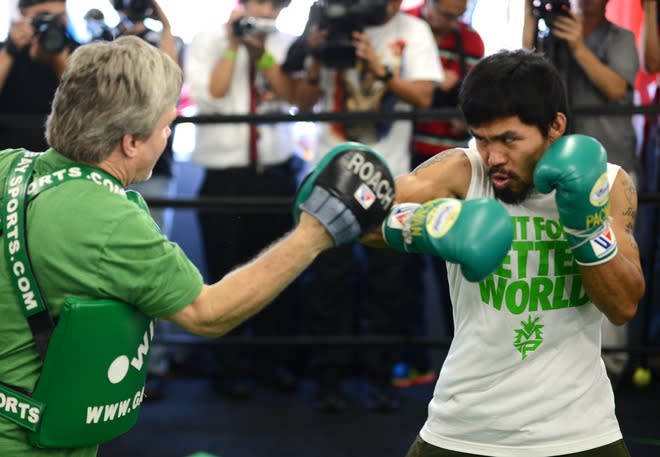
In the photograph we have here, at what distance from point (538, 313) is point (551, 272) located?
0.08m

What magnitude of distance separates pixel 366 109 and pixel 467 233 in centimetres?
192

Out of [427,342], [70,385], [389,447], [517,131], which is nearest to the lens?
[70,385]

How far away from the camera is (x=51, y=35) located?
3.46 metres

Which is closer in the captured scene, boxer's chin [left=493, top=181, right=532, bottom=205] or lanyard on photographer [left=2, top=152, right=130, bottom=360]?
lanyard on photographer [left=2, top=152, right=130, bottom=360]

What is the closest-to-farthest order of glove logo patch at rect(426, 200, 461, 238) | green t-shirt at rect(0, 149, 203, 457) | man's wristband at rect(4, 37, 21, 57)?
green t-shirt at rect(0, 149, 203, 457), glove logo patch at rect(426, 200, 461, 238), man's wristband at rect(4, 37, 21, 57)

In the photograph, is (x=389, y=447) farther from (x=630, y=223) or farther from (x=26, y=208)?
(x=26, y=208)

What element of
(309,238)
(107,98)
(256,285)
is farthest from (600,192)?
(107,98)

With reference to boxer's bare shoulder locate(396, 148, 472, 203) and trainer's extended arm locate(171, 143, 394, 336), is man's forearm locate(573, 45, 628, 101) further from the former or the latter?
trainer's extended arm locate(171, 143, 394, 336)

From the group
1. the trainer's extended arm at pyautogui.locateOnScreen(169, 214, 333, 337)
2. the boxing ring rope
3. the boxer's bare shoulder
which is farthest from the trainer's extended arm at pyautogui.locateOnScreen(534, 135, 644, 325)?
the boxing ring rope

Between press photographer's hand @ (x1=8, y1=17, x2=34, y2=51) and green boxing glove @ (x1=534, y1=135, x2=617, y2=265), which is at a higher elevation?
press photographer's hand @ (x1=8, y1=17, x2=34, y2=51)

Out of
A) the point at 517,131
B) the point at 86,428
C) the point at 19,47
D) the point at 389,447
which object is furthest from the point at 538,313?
the point at 19,47

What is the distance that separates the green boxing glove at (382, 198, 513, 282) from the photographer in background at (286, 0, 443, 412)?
1.74 meters

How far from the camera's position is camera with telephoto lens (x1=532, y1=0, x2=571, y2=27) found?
3.24 metres

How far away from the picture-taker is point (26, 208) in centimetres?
154
